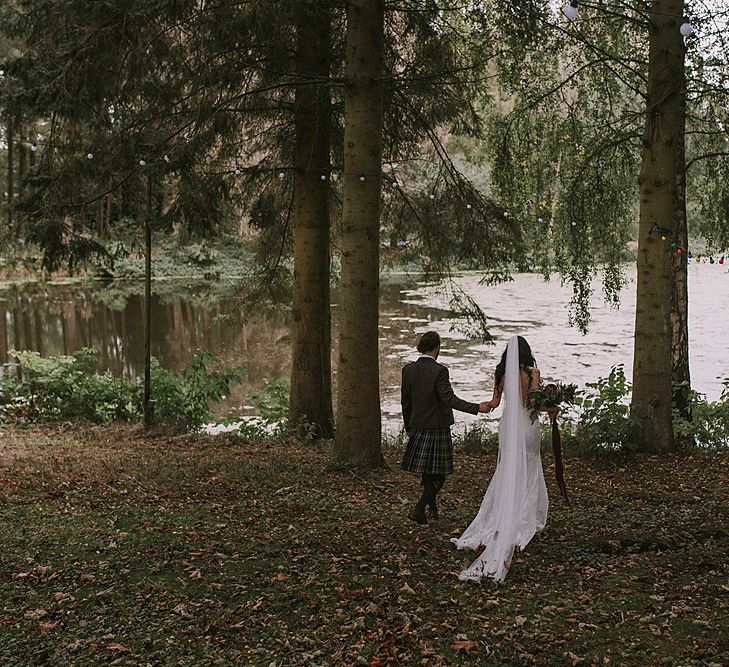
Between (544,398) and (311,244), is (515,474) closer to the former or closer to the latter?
(544,398)

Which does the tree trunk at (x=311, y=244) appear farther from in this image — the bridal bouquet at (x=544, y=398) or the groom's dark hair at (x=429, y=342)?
the bridal bouquet at (x=544, y=398)

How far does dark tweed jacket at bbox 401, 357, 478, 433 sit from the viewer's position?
6391 millimetres

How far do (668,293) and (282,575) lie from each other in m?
5.71

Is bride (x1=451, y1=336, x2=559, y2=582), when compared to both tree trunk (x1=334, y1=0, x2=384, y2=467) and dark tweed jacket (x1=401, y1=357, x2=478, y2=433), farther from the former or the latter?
tree trunk (x1=334, y1=0, x2=384, y2=467)

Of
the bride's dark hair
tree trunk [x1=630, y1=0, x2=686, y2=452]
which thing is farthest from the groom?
tree trunk [x1=630, y1=0, x2=686, y2=452]

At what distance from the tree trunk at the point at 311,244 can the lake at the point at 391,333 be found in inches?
71.1

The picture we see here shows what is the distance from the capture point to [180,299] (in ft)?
108

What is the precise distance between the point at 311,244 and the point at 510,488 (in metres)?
5.80

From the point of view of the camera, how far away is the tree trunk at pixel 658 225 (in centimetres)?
873

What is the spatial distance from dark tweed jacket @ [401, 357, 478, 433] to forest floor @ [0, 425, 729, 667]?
0.87 m

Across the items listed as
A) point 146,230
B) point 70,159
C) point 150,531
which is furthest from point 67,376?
point 150,531

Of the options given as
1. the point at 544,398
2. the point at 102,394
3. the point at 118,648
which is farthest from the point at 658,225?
the point at 102,394

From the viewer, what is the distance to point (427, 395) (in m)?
6.45

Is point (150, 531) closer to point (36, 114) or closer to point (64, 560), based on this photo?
point (64, 560)
